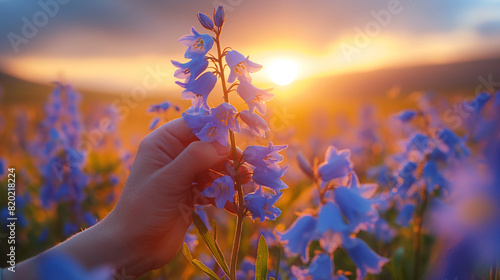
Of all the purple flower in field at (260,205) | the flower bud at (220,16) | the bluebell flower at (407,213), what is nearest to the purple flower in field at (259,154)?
the purple flower in field at (260,205)

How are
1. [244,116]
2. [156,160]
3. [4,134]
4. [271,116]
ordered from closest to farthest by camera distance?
[244,116] → [156,160] → [271,116] → [4,134]

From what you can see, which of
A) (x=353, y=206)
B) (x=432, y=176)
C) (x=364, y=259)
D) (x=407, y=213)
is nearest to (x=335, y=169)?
(x=353, y=206)

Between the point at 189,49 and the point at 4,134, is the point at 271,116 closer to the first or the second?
the point at 189,49

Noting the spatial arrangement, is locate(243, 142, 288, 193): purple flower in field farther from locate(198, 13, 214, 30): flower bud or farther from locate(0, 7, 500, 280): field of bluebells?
locate(198, 13, 214, 30): flower bud

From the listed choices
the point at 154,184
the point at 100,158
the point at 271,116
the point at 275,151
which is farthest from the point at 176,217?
the point at 100,158

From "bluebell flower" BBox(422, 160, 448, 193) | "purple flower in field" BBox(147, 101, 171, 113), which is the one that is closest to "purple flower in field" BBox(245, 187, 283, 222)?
"purple flower in field" BBox(147, 101, 171, 113)

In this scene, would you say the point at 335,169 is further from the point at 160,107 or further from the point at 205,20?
the point at 160,107

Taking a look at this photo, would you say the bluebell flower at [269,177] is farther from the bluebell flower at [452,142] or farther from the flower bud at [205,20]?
the bluebell flower at [452,142]
